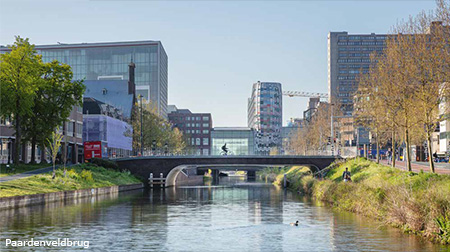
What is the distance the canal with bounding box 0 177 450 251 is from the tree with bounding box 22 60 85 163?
3015cm

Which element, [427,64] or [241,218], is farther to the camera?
[427,64]

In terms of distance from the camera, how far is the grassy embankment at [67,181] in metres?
54.6

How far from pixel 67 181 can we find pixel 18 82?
48.1ft

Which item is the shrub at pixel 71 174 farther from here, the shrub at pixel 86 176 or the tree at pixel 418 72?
the tree at pixel 418 72

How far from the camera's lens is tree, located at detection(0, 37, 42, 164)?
238 feet

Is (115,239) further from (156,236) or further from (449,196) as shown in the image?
(449,196)

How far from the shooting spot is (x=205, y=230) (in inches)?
1417

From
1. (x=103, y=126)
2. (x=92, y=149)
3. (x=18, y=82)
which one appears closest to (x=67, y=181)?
(x=18, y=82)

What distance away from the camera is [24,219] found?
3997cm

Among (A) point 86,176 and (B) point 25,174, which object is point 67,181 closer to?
(B) point 25,174

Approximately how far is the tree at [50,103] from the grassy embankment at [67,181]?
6.83 metres

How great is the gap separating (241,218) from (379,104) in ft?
80.1

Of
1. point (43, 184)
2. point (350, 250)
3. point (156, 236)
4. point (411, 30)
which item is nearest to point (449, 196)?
point (350, 250)

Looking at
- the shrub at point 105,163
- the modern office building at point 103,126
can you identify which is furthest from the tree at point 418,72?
the modern office building at point 103,126
